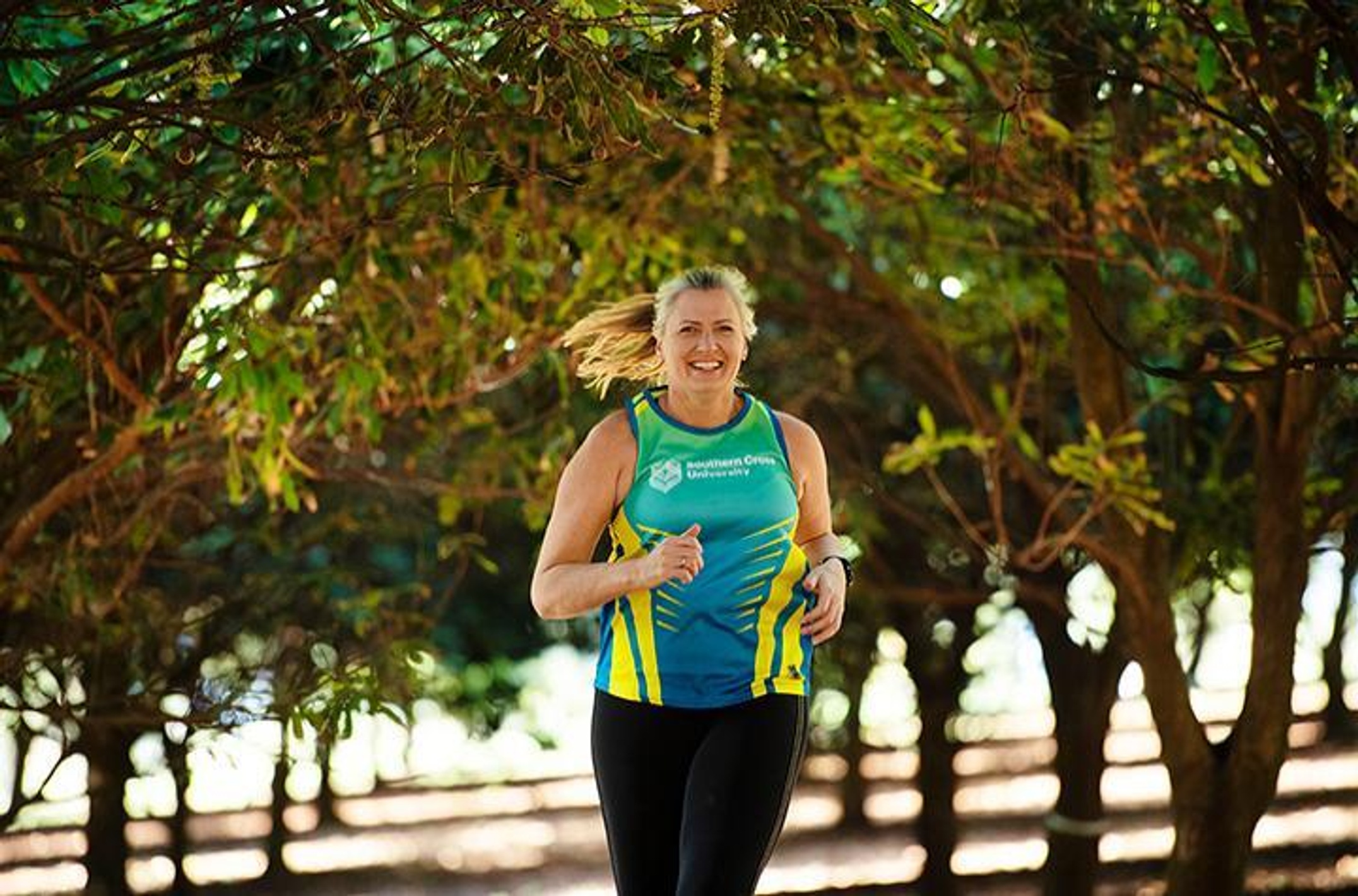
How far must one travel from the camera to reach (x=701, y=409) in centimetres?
459

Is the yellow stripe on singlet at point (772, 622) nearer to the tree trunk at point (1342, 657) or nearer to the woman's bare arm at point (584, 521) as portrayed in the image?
the woman's bare arm at point (584, 521)

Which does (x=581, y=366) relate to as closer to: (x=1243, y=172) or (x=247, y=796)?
(x=1243, y=172)

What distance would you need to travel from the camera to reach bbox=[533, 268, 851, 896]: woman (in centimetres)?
437

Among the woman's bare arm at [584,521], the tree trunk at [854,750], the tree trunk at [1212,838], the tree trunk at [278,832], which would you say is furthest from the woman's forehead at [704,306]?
the tree trunk at [854,750]

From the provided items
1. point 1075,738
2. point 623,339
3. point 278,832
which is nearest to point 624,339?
point 623,339

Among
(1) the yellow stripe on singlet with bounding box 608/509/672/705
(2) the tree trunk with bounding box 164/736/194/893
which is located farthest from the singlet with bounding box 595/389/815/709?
(2) the tree trunk with bounding box 164/736/194/893

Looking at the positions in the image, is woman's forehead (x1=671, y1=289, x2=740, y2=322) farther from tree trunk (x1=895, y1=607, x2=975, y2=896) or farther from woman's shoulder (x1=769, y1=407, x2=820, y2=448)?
tree trunk (x1=895, y1=607, x2=975, y2=896)

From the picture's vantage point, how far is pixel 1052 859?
35.7ft

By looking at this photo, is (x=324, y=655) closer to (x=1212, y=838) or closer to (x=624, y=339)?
(x=1212, y=838)

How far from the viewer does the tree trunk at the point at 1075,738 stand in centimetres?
1072

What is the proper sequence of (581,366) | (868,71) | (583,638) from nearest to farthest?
(581,366)
(868,71)
(583,638)

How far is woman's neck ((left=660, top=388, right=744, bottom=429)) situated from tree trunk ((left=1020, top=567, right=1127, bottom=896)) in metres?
6.23

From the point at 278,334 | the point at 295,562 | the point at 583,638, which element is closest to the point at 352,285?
the point at 278,334

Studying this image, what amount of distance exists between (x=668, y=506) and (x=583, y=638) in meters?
10.5
